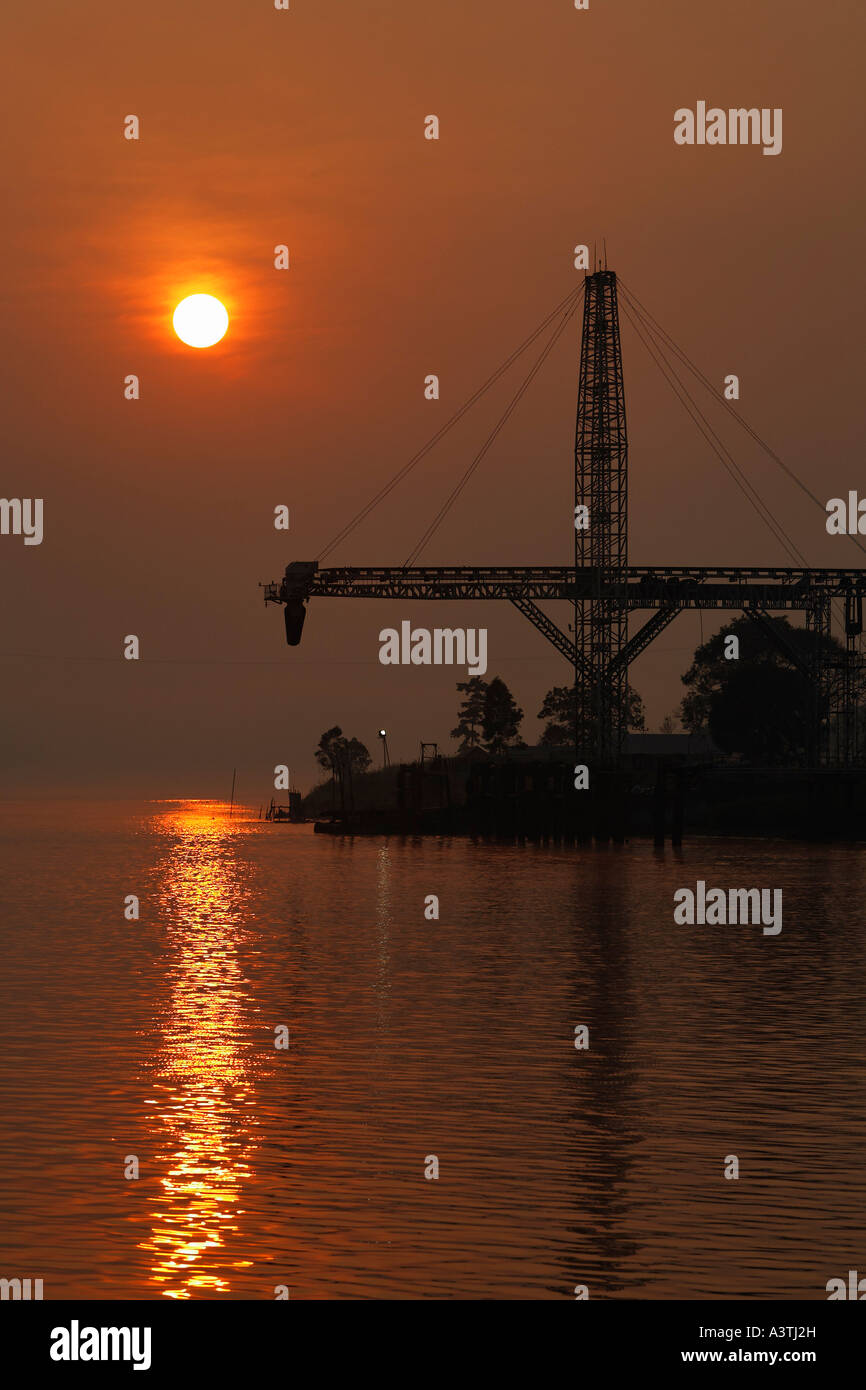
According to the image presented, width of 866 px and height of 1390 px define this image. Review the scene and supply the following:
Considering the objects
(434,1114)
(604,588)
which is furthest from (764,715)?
(434,1114)

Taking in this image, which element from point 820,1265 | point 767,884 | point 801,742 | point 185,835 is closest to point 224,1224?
point 820,1265

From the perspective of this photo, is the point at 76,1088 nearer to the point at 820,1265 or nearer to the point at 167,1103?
the point at 167,1103

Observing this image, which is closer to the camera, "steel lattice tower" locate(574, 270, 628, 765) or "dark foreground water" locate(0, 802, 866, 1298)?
"dark foreground water" locate(0, 802, 866, 1298)

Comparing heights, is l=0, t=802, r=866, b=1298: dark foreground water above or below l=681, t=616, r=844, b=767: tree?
below

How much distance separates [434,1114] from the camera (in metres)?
20.6

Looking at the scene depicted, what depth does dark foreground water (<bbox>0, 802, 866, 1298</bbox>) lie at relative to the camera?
46.9 ft

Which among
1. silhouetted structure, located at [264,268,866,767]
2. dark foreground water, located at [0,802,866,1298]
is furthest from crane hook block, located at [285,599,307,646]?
dark foreground water, located at [0,802,866,1298]

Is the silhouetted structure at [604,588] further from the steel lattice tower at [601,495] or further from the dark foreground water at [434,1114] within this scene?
the dark foreground water at [434,1114]

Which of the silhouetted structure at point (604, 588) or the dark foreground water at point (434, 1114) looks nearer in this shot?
the dark foreground water at point (434, 1114)

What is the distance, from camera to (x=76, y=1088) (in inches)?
878

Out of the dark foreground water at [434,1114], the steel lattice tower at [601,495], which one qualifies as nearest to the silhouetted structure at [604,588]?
the steel lattice tower at [601,495]

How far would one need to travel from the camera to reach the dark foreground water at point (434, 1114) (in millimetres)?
14281

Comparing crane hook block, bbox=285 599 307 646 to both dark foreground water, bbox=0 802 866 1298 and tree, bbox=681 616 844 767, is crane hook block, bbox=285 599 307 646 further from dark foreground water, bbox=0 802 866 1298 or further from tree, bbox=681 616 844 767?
dark foreground water, bbox=0 802 866 1298
